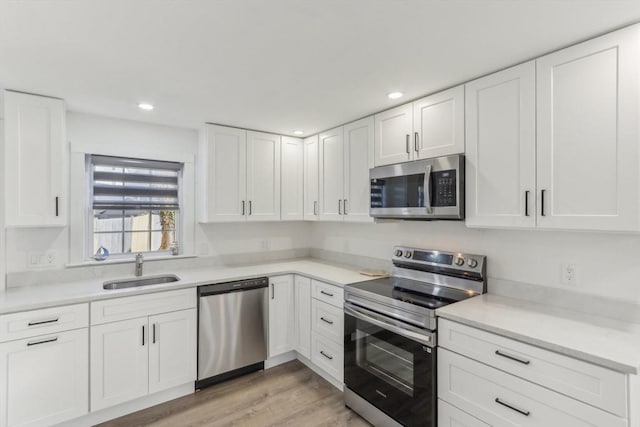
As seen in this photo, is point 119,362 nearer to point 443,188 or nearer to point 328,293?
point 328,293

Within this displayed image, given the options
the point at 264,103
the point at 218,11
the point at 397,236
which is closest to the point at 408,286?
the point at 397,236

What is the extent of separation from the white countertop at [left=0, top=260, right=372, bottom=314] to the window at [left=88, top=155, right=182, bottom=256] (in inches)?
15.7

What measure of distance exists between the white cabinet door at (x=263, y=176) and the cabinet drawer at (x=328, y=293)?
94cm

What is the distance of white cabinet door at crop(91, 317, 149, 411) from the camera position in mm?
2230

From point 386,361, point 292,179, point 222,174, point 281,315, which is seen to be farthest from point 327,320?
point 222,174

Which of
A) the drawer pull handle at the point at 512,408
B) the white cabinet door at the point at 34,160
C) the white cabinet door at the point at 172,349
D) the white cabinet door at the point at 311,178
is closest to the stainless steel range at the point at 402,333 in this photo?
the drawer pull handle at the point at 512,408

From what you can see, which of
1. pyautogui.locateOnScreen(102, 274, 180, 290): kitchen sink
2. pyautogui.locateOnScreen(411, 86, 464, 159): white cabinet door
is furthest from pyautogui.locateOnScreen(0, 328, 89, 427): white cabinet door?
pyautogui.locateOnScreen(411, 86, 464, 159): white cabinet door

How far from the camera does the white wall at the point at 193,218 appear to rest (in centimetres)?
253

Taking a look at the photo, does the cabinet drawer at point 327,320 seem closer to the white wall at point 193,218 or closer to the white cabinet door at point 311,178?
the white cabinet door at point 311,178

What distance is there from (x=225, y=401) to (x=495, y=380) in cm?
201

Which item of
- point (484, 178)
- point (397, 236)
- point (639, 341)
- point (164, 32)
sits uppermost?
point (164, 32)

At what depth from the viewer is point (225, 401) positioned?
2539 mm

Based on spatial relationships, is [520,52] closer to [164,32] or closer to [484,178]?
[484,178]

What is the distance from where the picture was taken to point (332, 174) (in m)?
A: 3.21
